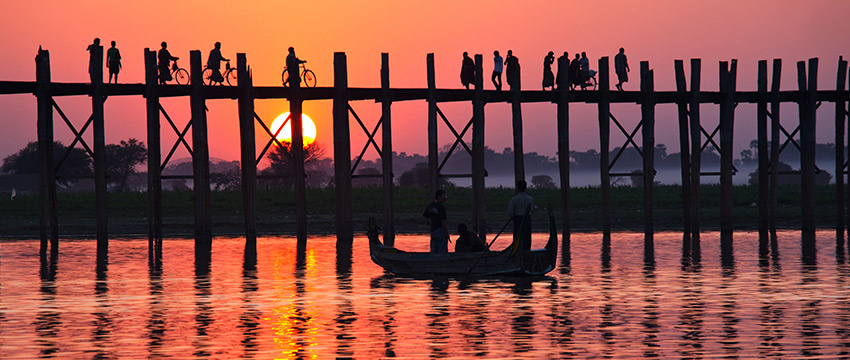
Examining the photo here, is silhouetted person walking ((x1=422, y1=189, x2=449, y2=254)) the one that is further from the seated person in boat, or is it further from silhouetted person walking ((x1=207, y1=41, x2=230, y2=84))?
silhouetted person walking ((x1=207, y1=41, x2=230, y2=84))

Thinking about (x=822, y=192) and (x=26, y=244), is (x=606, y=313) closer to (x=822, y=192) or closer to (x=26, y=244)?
(x=26, y=244)

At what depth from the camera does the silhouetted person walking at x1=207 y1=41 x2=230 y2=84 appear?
105 feet

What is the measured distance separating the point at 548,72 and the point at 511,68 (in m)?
1.49

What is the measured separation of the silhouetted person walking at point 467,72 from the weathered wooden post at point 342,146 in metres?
3.66

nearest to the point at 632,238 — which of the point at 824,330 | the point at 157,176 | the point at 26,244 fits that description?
the point at 157,176

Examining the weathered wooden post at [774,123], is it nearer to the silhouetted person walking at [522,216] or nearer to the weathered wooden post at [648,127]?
the weathered wooden post at [648,127]

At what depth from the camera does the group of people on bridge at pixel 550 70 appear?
32.9 m

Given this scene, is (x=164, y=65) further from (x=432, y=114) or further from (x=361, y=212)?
(x=361, y=212)

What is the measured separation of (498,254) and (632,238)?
48.6 ft

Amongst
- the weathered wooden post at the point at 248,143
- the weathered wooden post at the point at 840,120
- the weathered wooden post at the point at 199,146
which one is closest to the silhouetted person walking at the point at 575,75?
the weathered wooden post at the point at 840,120

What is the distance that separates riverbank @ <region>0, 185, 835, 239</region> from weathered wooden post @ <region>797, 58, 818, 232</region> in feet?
19.3

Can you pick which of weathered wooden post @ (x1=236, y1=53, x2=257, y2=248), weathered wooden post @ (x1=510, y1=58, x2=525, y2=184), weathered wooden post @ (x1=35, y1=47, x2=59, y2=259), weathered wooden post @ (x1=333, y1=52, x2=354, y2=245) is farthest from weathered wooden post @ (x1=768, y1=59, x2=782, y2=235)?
weathered wooden post @ (x1=35, y1=47, x2=59, y2=259)

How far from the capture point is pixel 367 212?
47.9 meters

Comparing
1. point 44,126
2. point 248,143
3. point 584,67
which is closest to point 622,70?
point 584,67
